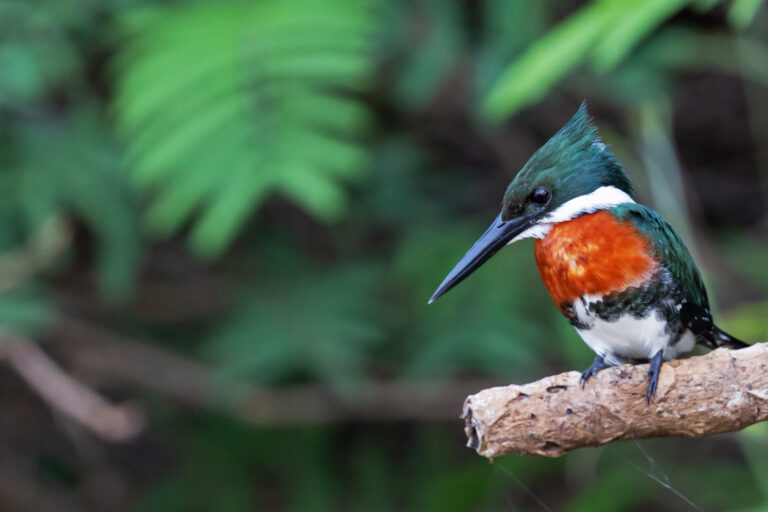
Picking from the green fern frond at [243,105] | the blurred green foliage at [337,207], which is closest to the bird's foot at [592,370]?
the blurred green foliage at [337,207]

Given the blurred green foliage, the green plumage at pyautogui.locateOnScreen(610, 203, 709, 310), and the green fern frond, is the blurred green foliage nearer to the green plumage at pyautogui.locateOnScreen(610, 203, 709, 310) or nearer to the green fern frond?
the green fern frond

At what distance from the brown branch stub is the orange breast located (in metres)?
0.24

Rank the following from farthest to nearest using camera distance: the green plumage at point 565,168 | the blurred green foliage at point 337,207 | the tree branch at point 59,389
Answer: the tree branch at point 59,389, the blurred green foliage at point 337,207, the green plumage at point 565,168

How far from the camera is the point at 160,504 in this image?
3.85 metres

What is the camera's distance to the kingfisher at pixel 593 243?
1.48 m

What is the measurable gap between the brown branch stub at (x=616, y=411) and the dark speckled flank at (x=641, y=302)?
0.23m

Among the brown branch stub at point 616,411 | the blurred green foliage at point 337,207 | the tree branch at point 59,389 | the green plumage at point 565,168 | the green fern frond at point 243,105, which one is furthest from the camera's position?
the tree branch at point 59,389

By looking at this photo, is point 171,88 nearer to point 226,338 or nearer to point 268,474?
point 226,338

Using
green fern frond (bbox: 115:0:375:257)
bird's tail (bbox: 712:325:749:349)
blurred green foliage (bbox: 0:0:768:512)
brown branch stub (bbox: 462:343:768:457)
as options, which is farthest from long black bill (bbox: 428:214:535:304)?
green fern frond (bbox: 115:0:375:257)

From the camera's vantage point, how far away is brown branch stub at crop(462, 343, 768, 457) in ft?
4.20

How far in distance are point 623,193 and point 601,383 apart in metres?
0.37

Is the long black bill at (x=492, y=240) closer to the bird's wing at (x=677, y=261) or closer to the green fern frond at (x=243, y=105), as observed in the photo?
the bird's wing at (x=677, y=261)

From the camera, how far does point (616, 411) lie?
4.28 feet

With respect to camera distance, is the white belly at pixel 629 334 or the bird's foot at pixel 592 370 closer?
the bird's foot at pixel 592 370
